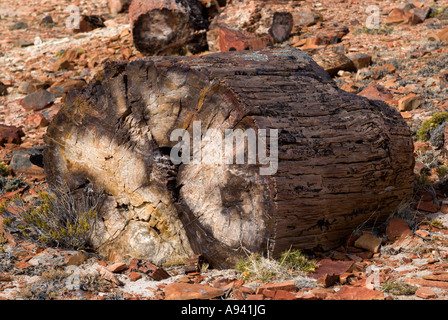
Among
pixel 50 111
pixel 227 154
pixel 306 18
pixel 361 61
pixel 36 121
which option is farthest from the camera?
pixel 306 18

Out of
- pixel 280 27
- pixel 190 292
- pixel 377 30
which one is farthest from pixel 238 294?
pixel 377 30

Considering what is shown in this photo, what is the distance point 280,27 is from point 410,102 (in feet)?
13.5

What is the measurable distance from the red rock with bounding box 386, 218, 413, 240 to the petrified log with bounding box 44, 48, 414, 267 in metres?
0.11

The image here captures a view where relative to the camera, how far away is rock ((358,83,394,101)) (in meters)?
6.70

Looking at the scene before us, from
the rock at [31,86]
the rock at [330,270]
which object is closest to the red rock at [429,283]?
the rock at [330,270]

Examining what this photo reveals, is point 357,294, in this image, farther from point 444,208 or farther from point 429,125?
point 429,125

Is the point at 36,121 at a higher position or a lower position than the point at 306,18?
lower

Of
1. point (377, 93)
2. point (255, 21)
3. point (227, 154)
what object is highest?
point (255, 21)

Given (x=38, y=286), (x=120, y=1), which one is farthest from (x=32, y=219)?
(x=120, y=1)

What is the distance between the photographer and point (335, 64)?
8.03 m

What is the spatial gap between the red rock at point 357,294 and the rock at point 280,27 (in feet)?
24.7

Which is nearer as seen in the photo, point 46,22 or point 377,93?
point 377,93

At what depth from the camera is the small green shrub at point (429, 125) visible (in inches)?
227

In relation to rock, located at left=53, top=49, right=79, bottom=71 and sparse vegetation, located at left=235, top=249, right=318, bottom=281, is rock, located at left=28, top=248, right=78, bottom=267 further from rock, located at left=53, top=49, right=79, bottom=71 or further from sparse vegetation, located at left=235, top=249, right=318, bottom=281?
rock, located at left=53, top=49, right=79, bottom=71
